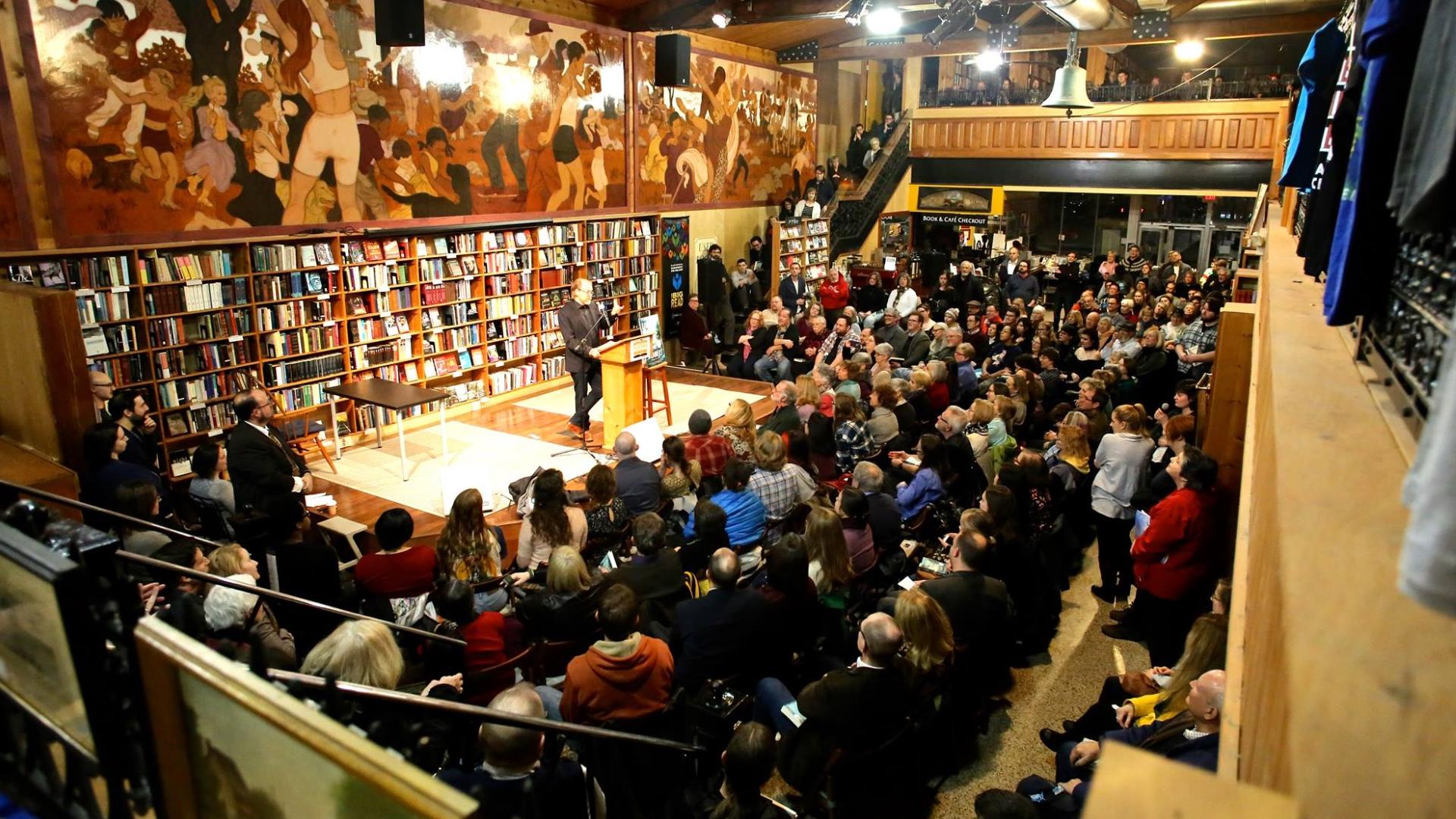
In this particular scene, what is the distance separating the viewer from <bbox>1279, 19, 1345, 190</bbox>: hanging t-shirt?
3334 millimetres

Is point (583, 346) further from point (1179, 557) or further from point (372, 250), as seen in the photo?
point (1179, 557)

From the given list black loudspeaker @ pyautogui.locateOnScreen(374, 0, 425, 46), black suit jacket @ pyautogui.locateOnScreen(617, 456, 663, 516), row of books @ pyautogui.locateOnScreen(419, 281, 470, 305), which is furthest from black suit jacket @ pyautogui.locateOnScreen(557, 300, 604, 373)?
black suit jacket @ pyautogui.locateOnScreen(617, 456, 663, 516)

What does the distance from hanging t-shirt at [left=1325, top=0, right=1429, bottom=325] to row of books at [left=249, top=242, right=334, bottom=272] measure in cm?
825

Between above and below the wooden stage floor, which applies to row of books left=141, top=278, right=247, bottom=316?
above

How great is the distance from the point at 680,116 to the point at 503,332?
464cm

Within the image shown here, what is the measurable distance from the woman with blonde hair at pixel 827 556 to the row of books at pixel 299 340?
6080mm

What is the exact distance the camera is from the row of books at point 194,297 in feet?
24.3

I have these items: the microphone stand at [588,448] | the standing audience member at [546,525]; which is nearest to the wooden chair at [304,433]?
the microphone stand at [588,448]

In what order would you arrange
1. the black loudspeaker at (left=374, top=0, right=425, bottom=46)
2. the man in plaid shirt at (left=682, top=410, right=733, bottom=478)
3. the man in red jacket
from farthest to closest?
the black loudspeaker at (left=374, top=0, right=425, bottom=46), the man in plaid shirt at (left=682, top=410, right=733, bottom=478), the man in red jacket

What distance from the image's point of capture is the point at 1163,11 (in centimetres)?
1099

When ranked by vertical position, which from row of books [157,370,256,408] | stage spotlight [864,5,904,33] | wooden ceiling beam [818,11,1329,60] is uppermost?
wooden ceiling beam [818,11,1329,60]

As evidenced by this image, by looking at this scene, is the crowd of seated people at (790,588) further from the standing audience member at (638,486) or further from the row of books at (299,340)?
the row of books at (299,340)

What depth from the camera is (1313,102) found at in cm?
348

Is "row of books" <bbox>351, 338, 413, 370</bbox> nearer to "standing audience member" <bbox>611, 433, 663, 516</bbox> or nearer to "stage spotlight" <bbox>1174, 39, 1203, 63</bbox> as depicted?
"standing audience member" <bbox>611, 433, 663, 516</bbox>
